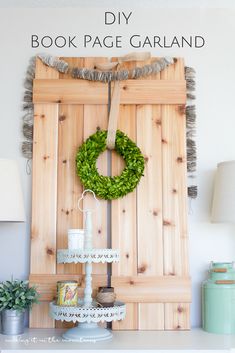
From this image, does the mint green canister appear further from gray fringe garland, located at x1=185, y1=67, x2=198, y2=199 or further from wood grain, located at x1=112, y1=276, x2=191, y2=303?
gray fringe garland, located at x1=185, y1=67, x2=198, y2=199

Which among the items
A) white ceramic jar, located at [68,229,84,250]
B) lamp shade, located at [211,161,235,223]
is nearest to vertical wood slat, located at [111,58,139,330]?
white ceramic jar, located at [68,229,84,250]

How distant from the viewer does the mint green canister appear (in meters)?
1.87

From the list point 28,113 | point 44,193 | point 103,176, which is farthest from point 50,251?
point 28,113

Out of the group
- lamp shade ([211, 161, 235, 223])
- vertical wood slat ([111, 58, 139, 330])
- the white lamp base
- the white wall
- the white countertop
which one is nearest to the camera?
the white countertop

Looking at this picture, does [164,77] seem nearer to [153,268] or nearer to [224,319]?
[153,268]

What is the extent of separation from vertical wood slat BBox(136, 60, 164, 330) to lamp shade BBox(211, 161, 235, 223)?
0.87ft

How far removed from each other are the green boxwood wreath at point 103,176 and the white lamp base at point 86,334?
1.84 ft

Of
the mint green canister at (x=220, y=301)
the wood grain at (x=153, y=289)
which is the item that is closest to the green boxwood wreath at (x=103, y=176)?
the wood grain at (x=153, y=289)

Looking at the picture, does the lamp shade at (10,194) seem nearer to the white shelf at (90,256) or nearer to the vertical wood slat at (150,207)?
the white shelf at (90,256)

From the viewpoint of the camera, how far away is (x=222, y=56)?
7.29 ft

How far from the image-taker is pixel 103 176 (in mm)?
2037

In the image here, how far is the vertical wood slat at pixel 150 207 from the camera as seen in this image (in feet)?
6.51

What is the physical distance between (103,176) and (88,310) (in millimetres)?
611

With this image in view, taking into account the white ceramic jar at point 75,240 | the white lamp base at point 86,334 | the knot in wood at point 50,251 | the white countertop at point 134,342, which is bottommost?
the white countertop at point 134,342
